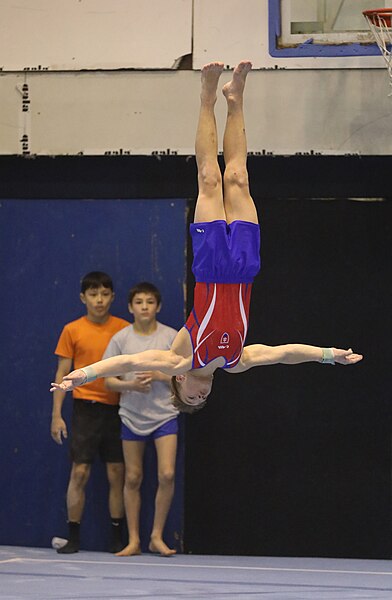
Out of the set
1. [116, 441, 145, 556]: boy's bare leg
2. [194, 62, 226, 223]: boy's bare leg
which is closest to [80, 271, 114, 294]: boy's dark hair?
[116, 441, 145, 556]: boy's bare leg

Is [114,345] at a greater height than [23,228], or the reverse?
[23,228]

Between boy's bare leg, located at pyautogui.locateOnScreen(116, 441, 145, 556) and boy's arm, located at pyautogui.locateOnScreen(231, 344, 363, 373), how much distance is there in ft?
6.46

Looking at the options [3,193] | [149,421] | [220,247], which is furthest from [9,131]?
[220,247]

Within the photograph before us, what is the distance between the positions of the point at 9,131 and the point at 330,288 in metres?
2.82

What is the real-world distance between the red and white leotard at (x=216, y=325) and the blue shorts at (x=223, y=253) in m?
0.06

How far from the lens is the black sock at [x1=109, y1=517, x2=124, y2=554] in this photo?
7.95 metres

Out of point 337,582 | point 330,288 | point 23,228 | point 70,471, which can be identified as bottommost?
point 337,582

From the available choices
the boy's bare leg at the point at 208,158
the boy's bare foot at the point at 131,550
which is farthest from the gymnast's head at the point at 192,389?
the boy's bare foot at the point at 131,550

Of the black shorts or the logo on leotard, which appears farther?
the black shorts

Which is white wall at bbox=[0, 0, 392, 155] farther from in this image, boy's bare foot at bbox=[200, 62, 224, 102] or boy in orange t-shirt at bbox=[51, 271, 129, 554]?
boy's bare foot at bbox=[200, 62, 224, 102]

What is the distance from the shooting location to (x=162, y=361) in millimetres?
5879

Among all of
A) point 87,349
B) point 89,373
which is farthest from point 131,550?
point 89,373

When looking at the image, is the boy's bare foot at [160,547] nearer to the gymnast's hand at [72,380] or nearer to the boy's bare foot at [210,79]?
the gymnast's hand at [72,380]

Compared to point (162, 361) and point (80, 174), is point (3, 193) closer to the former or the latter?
point (80, 174)
